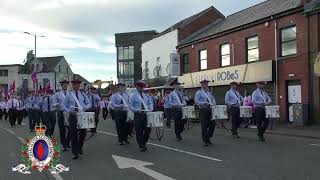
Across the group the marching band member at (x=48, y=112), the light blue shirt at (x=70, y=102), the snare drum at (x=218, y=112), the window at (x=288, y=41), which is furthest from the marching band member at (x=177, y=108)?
the window at (x=288, y=41)

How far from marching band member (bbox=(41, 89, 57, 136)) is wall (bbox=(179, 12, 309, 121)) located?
39.6ft

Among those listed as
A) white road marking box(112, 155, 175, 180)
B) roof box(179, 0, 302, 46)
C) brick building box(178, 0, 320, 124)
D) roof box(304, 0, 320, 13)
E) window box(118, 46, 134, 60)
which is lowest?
white road marking box(112, 155, 175, 180)

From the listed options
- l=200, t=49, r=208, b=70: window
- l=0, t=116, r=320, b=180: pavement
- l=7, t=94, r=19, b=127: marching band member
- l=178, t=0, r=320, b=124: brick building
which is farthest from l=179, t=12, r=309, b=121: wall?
l=7, t=94, r=19, b=127: marching band member

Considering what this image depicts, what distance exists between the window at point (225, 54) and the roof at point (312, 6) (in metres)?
8.84

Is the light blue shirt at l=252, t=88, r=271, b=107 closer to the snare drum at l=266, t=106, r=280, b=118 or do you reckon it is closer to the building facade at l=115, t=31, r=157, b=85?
the snare drum at l=266, t=106, r=280, b=118

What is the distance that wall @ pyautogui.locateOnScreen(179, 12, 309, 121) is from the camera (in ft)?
88.0

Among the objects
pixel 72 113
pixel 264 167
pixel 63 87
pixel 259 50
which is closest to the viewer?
pixel 264 167

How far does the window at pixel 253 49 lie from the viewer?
31.4m

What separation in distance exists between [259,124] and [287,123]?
10.6m

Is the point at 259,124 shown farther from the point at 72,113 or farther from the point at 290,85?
the point at 290,85

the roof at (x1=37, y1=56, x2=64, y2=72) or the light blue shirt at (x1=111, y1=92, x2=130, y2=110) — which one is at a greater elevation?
the roof at (x1=37, y1=56, x2=64, y2=72)

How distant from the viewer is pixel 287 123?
91.4ft

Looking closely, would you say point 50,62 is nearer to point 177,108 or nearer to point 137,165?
point 177,108

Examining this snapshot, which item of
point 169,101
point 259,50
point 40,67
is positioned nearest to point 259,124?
point 169,101
